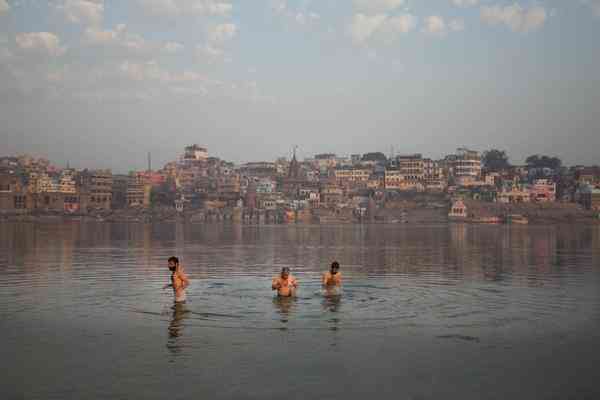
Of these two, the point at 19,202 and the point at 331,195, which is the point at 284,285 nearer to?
the point at 19,202

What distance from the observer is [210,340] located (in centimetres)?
1353

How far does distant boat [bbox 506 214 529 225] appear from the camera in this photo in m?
148

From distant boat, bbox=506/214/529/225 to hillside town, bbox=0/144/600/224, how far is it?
29 cm

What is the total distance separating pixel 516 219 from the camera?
148250mm

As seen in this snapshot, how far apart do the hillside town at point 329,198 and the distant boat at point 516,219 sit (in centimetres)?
29

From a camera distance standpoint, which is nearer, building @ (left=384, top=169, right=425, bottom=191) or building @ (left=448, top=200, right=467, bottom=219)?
building @ (left=448, top=200, right=467, bottom=219)

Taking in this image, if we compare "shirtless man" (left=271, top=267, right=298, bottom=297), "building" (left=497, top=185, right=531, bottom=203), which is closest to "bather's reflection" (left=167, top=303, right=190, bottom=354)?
"shirtless man" (left=271, top=267, right=298, bottom=297)

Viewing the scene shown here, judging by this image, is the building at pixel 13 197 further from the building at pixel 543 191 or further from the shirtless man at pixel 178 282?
the shirtless man at pixel 178 282

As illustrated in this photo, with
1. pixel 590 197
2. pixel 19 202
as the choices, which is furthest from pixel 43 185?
pixel 590 197

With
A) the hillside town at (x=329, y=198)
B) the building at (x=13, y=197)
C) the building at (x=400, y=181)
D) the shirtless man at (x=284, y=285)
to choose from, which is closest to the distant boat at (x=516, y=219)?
the hillside town at (x=329, y=198)

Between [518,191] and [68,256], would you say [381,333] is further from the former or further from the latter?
[518,191]

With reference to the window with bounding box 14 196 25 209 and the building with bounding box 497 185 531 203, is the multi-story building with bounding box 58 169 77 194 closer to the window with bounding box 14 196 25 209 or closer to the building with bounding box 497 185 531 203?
the window with bounding box 14 196 25 209

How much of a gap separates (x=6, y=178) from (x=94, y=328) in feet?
561

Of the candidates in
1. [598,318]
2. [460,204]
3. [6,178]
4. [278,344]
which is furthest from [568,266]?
[6,178]
